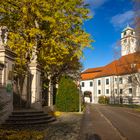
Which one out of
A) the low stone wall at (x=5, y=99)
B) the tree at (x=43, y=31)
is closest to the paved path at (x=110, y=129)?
the low stone wall at (x=5, y=99)

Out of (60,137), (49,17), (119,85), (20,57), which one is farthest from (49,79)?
(119,85)

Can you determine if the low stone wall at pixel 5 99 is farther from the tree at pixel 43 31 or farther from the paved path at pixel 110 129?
the tree at pixel 43 31

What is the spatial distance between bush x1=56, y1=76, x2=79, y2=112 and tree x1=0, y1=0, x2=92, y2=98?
5738 millimetres

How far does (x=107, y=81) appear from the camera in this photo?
84.2m

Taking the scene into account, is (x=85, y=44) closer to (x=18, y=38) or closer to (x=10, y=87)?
(x=18, y=38)

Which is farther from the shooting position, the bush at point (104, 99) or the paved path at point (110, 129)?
the bush at point (104, 99)

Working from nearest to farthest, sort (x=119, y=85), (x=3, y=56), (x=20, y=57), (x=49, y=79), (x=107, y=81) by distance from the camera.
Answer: (x=3, y=56) < (x=20, y=57) < (x=49, y=79) < (x=119, y=85) < (x=107, y=81)

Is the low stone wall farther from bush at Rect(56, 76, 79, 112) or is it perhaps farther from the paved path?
bush at Rect(56, 76, 79, 112)

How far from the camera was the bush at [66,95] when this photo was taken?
3073cm

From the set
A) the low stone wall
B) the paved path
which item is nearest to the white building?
the paved path

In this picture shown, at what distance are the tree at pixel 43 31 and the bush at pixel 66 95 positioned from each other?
5.74 meters

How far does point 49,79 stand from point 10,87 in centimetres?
1198

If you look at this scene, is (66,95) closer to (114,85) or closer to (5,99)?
(5,99)

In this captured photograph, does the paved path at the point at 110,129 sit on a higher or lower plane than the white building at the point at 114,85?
lower
